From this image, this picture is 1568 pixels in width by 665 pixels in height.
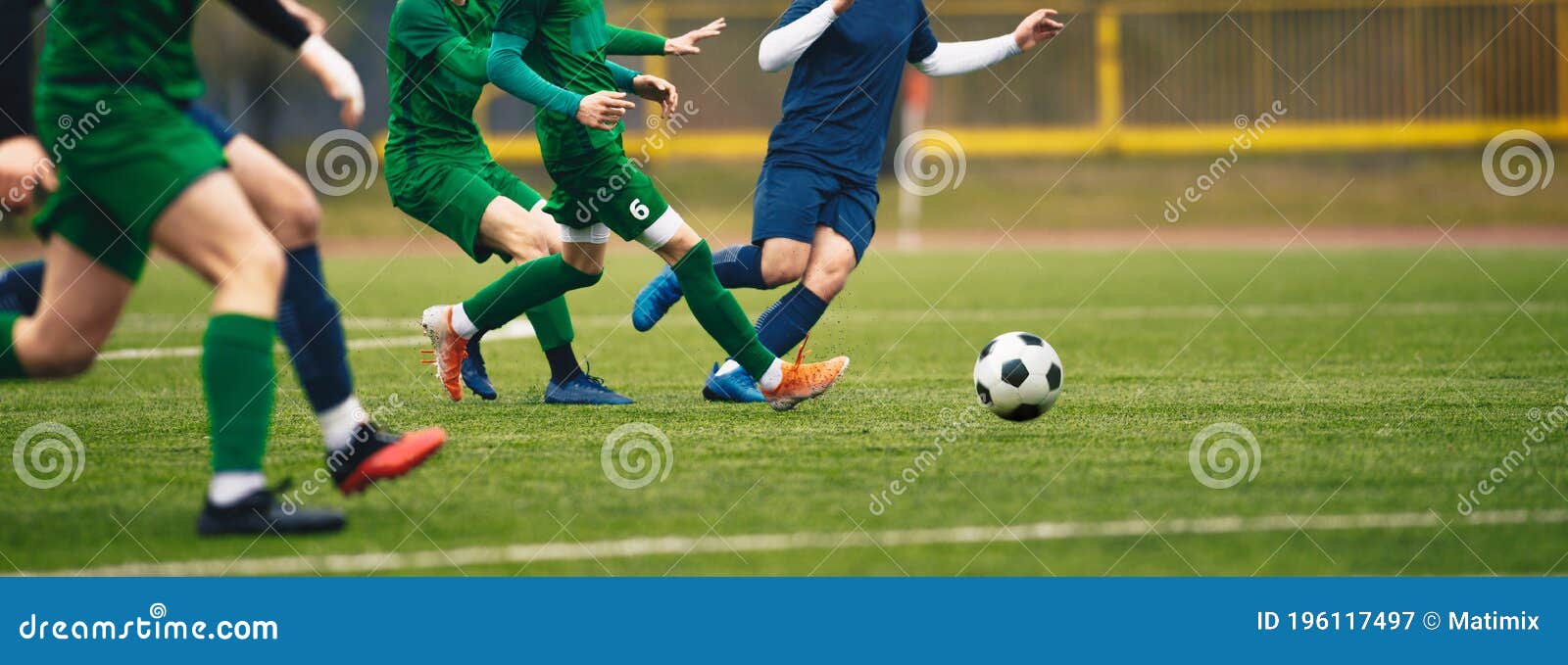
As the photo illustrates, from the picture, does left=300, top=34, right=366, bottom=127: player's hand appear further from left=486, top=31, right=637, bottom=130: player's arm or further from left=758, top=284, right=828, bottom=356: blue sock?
left=758, top=284, right=828, bottom=356: blue sock

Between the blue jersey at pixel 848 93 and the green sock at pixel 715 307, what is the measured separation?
0.76 m

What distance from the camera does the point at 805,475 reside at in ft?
15.4

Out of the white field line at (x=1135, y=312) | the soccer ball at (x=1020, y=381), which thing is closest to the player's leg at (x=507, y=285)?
the soccer ball at (x=1020, y=381)

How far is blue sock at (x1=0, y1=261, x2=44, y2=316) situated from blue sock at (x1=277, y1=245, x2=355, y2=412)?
1.87 meters

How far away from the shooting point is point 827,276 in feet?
21.2

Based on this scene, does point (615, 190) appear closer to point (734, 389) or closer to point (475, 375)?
point (734, 389)

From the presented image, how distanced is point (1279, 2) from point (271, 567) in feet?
79.8

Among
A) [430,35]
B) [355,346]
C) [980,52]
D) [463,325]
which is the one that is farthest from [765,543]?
[355,346]

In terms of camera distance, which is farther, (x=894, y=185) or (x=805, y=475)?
(x=894, y=185)

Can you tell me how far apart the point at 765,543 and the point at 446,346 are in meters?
2.99

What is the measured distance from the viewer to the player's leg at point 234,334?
3850 millimetres

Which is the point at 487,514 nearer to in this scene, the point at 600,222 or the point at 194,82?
the point at 194,82

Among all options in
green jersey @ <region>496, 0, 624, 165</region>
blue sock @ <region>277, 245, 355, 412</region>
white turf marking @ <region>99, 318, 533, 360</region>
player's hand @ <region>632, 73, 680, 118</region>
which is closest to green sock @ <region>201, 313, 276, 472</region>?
blue sock @ <region>277, 245, 355, 412</region>

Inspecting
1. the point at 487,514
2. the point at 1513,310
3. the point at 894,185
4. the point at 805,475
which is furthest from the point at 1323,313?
the point at 894,185
